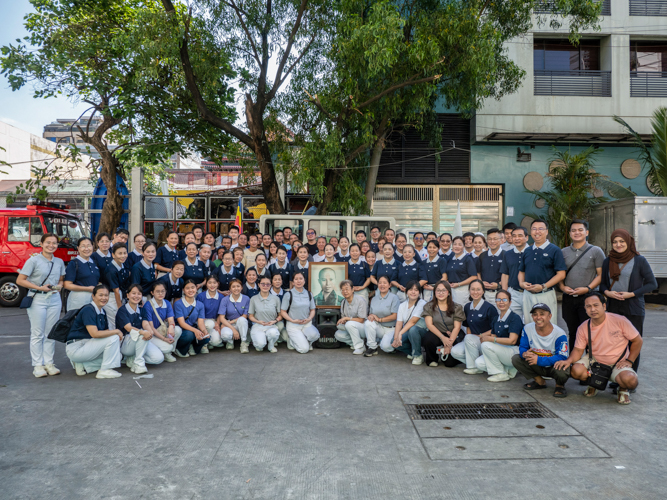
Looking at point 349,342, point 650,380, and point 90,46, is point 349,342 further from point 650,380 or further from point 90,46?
point 90,46

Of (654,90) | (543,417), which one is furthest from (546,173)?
(543,417)

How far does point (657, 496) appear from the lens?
3240 millimetres

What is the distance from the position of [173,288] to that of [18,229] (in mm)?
6899

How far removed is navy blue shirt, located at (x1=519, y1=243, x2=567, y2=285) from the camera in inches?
248

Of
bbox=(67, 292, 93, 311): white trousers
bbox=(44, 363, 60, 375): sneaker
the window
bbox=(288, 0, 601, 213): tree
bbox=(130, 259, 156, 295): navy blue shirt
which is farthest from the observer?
the window

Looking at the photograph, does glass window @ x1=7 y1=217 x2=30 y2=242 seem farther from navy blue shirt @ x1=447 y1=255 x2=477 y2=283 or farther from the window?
the window

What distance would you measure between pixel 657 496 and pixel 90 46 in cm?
1440

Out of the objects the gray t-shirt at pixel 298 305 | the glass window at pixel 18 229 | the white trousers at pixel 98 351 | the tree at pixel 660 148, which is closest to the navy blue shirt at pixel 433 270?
the gray t-shirt at pixel 298 305

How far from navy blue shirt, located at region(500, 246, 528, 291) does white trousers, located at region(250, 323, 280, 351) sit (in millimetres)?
3527

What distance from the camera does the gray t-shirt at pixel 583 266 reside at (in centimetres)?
618

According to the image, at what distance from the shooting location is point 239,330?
7680 mm

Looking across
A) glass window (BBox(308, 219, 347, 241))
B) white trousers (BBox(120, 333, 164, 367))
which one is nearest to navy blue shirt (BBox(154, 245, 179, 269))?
white trousers (BBox(120, 333, 164, 367))

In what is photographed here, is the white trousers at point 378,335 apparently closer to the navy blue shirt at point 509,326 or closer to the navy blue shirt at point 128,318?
the navy blue shirt at point 509,326

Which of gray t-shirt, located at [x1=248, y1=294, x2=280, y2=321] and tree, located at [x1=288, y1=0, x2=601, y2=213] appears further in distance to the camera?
tree, located at [x1=288, y1=0, x2=601, y2=213]
